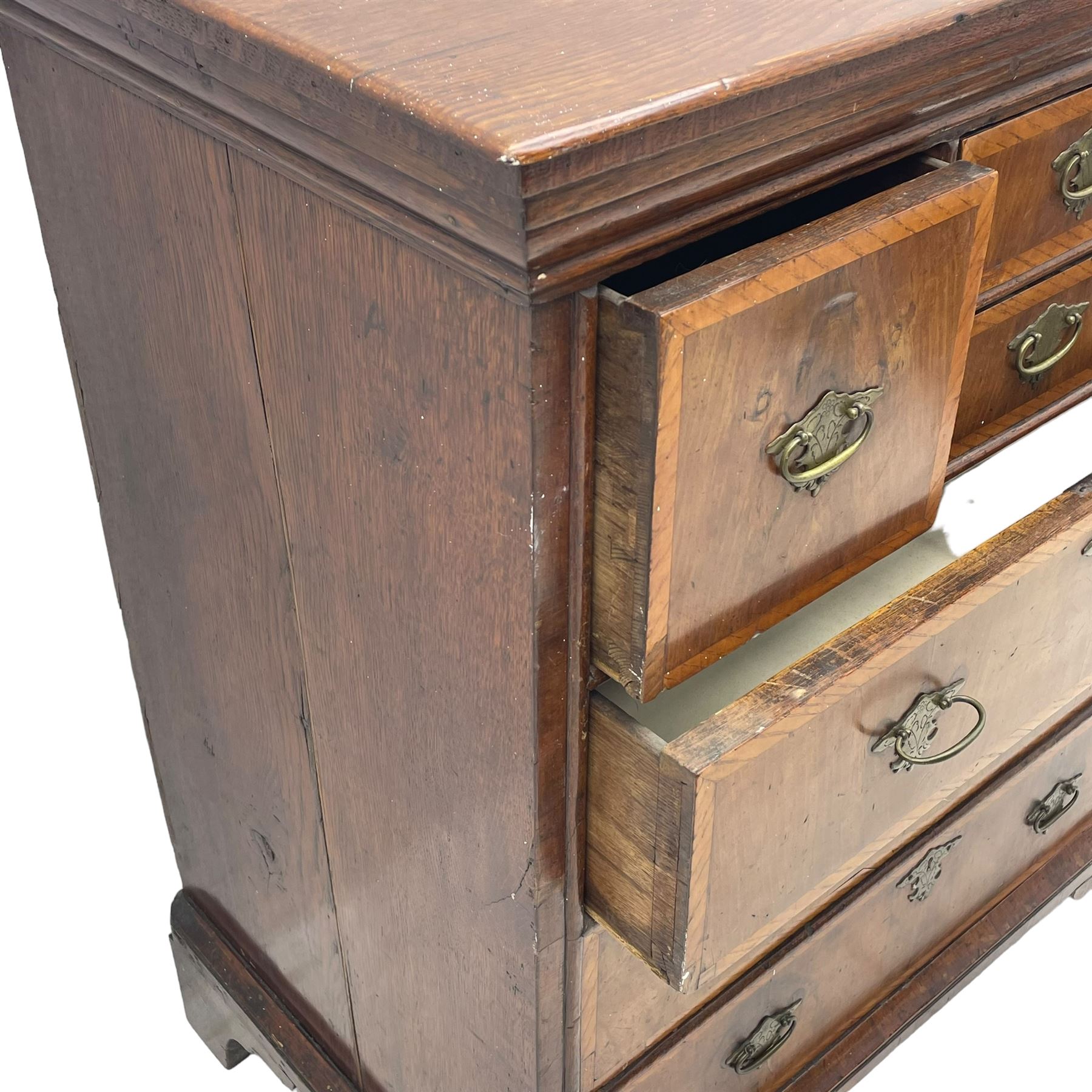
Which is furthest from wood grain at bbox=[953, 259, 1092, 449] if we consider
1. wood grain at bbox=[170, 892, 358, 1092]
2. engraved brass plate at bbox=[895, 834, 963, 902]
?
wood grain at bbox=[170, 892, 358, 1092]

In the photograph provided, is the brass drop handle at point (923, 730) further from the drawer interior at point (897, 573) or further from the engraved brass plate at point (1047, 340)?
the engraved brass plate at point (1047, 340)

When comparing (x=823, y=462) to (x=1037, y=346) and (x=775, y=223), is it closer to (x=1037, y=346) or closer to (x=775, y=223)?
(x=775, y=223)

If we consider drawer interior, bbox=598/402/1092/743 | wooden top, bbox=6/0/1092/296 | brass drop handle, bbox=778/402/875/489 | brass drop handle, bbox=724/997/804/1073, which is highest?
wooden top, bbox=6/0/1092/296

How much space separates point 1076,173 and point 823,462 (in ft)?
0.95

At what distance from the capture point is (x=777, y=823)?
0.76 m

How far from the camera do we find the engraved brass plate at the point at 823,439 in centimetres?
69

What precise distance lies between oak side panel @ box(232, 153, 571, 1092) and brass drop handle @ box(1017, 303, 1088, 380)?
0.42 m

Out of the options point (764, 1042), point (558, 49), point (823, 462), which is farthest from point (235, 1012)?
point (558, 49)

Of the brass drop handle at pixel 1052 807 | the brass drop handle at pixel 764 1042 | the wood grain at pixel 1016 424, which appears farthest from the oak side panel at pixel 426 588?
the brass drop handle at pixel 1052 807

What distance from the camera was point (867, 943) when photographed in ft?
3.78

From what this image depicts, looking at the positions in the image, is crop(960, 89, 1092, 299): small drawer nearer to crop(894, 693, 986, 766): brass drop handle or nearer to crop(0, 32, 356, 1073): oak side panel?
crop(894, 693, 986, 766): brass drop handle

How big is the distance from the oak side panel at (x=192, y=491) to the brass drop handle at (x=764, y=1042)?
31 centimetres

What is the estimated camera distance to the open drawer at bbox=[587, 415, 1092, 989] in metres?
0.72

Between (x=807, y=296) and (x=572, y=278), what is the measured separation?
132 millimetres
